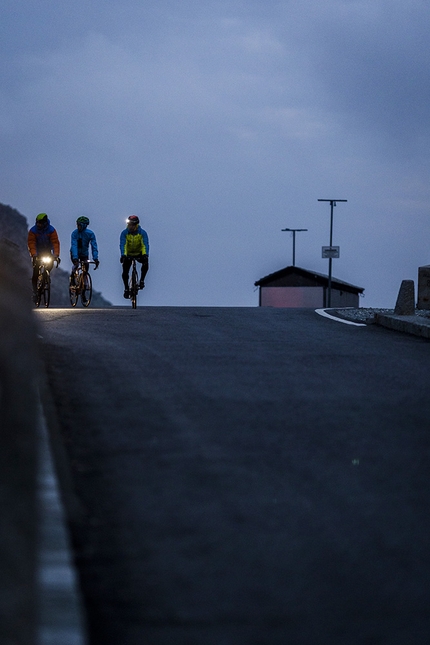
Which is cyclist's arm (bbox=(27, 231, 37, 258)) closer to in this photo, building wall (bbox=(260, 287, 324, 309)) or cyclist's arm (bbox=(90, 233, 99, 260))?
cyclist's arm (bbox=(90, 233, 99, 260))

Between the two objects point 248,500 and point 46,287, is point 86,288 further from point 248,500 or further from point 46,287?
point 248,500

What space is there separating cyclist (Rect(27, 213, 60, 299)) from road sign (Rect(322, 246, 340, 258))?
38705 millimetres

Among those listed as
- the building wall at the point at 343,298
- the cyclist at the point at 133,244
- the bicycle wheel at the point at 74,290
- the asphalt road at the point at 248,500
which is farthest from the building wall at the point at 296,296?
the asphalt road at the point at 248,500

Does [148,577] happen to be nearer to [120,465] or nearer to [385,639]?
[385,639]

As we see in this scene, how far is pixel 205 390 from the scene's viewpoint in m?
8.52

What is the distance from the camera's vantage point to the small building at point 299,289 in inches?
3187

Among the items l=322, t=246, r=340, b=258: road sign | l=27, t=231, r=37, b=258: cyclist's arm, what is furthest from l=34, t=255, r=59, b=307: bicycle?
l=322, t=246, r=340, b=258: road sign

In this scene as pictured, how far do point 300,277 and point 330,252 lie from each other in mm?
23286

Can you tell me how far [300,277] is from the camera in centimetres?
8250

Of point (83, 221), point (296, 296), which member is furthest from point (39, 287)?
point (296, 296)

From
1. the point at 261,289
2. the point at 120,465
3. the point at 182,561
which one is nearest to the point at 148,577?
the point at 182,561

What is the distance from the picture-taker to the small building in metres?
80.9

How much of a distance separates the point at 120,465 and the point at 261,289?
3198 inches

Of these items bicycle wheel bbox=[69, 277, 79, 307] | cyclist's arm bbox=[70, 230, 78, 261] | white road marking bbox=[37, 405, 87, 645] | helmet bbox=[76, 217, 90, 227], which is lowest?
white road marking bbox=[37, 405, 87, 645]
